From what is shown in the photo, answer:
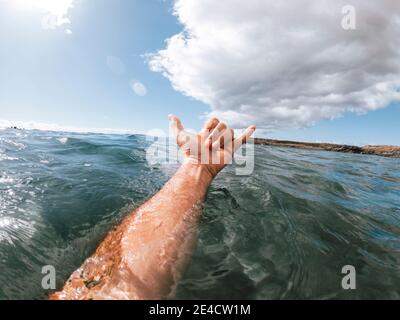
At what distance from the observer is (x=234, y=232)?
306 centimetres

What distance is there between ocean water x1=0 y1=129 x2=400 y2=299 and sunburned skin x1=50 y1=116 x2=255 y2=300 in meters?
0.19

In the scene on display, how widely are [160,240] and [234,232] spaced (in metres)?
1.17

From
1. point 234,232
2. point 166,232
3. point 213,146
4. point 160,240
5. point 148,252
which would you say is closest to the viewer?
point 148,252

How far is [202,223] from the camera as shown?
309 cm

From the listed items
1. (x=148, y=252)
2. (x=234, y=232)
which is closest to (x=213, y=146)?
(x=234, y=232)

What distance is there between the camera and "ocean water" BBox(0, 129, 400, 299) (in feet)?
7.14

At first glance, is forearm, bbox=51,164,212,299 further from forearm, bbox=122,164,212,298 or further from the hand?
the hand

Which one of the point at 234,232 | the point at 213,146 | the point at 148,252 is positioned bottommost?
the point at 148,252

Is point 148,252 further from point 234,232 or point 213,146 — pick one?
point 213,146

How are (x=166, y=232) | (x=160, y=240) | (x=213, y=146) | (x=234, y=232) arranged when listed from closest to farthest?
(x=160, y=240) < (x=166, y=232) < (x=234, y=232) < (x=213, y=146)

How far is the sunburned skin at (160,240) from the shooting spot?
188cm

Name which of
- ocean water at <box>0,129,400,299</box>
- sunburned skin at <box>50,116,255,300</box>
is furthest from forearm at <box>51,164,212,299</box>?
ocean water at <box>0,129,400,299</box>

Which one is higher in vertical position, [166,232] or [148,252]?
[166,232]
